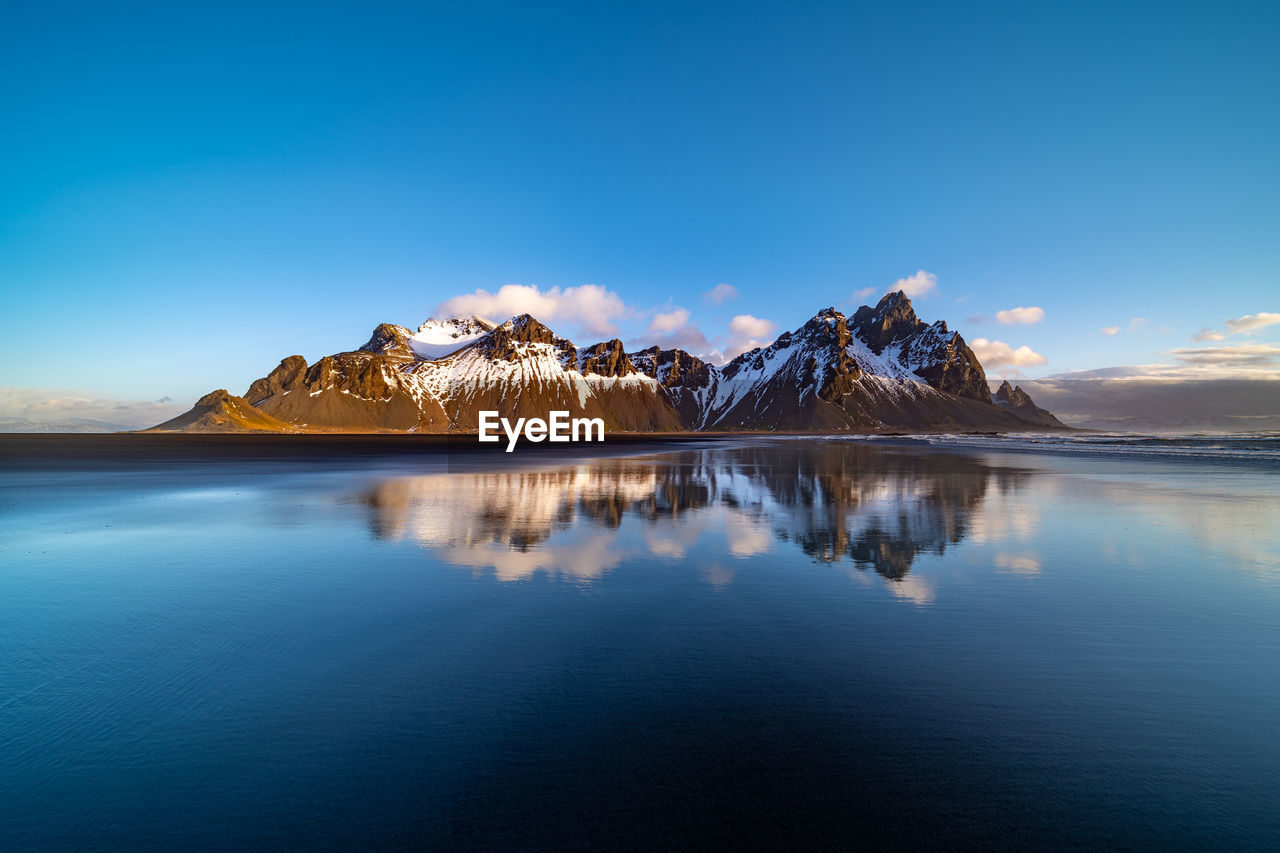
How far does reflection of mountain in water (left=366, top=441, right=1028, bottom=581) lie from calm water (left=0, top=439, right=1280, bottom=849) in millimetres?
361

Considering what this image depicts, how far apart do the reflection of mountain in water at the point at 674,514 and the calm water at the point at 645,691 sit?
1.18 feet

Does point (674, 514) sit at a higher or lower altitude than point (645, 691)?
higher

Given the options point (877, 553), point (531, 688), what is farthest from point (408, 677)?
point (877, 553)

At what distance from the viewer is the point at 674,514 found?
2388cm

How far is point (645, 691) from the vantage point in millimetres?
7801

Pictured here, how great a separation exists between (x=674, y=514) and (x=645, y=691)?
52.9 ft

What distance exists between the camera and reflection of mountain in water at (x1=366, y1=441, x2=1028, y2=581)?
1656 cm

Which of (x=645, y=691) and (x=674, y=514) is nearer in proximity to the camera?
(x=645, y=691)

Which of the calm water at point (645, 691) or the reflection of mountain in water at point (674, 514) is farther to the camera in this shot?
the reflection of mountain in water at point (674, 514)

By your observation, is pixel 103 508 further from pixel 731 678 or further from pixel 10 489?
pixel 731 678

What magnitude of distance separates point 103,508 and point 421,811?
3083 cm

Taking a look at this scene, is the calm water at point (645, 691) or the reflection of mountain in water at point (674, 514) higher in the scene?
the reflection of mountain in water at point (674, 514)

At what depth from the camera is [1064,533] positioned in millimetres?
18719

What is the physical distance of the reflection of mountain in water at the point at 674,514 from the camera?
652 inches
